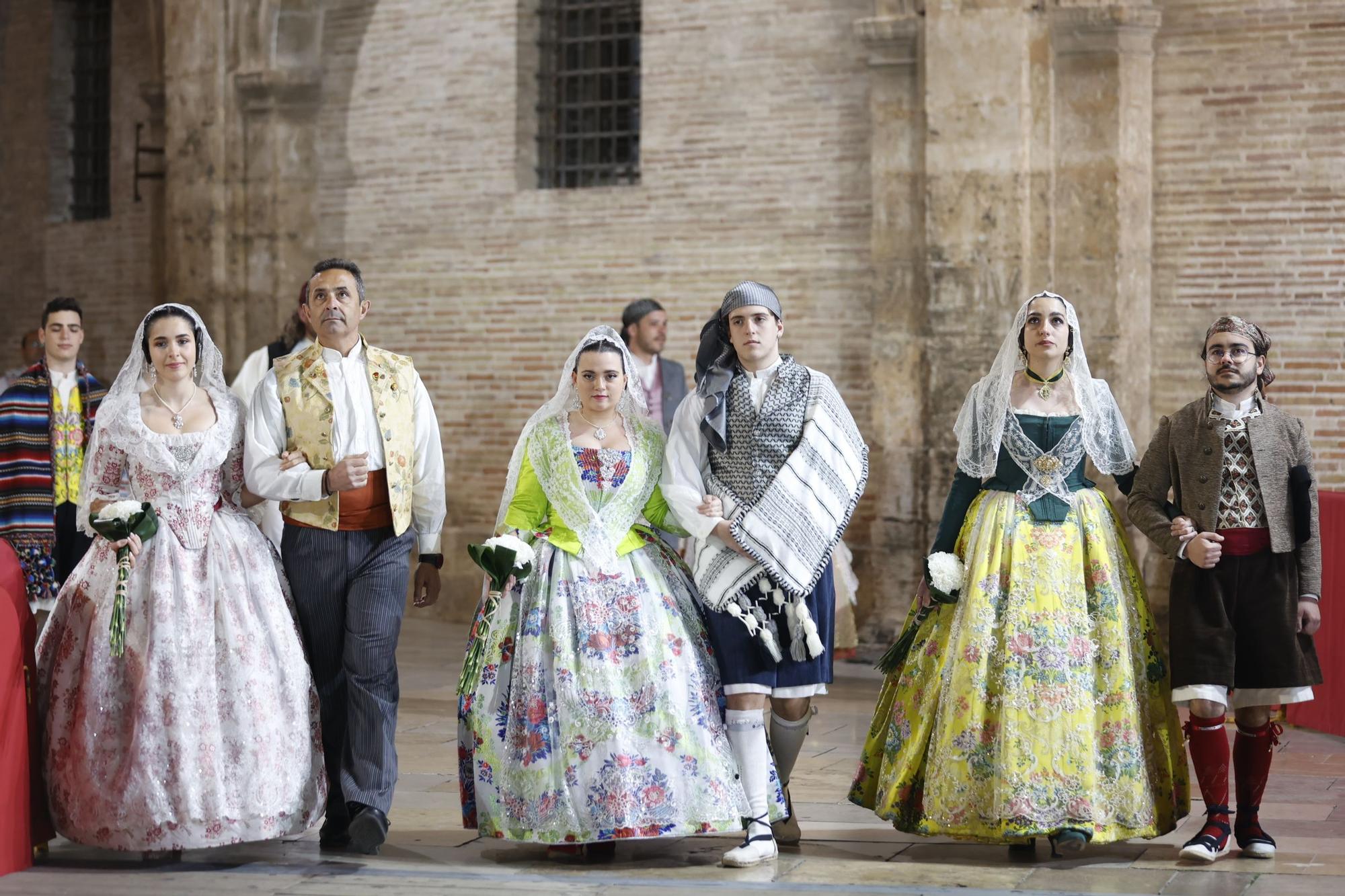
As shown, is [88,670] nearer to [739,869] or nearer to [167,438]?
[167,438]

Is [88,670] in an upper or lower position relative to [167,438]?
lower

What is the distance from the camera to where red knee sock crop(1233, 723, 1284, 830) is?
16.0 feet

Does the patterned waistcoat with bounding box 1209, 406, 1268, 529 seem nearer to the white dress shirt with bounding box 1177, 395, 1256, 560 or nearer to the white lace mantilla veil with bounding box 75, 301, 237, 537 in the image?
the white dress shirt with bounding box 1177, 395, 1256, 560

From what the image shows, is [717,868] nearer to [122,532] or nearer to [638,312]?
[122,532]

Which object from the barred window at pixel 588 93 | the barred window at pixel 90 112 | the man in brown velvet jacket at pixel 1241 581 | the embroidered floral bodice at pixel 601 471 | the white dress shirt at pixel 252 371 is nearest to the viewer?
the man in brown velvet jacket at pixel 1241 581

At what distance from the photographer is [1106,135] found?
882 cm

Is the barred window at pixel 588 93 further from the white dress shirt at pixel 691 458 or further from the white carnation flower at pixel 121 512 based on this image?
the white carnation flower at pixel 121 512

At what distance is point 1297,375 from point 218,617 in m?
5.97

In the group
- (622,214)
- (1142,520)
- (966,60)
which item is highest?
(966,60)

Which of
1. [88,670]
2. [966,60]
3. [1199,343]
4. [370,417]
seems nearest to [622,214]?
[966,60]

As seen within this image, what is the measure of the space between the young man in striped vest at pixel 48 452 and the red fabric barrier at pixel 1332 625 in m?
5.13

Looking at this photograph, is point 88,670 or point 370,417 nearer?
point 88,670

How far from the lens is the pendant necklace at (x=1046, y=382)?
504cm

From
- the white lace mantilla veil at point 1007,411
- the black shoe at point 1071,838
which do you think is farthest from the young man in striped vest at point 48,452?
the black shoe at point 1071,838
